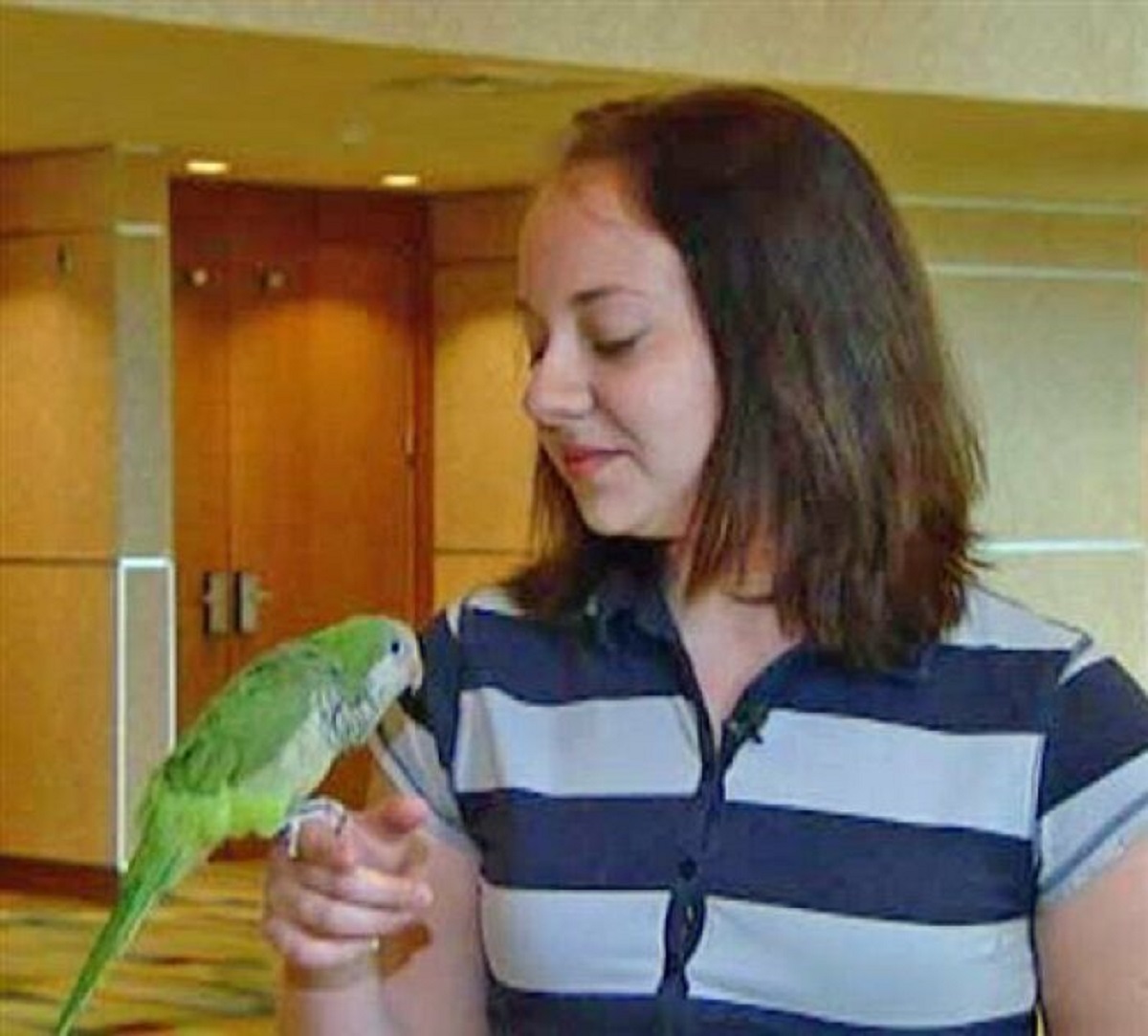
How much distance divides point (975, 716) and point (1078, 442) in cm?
1284

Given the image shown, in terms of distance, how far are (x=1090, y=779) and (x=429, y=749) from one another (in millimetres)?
480

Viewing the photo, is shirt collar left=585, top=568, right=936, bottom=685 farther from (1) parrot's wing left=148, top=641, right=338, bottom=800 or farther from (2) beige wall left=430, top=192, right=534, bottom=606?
(2) beige wall left=430, top=192, right=534, bottom=606

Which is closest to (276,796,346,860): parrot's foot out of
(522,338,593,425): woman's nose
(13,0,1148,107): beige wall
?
(522,338,593,425): woman's nose

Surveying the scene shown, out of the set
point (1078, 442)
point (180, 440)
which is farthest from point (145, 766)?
point (1078, 442)

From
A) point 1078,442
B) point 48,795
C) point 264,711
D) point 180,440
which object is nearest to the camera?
point 264,711

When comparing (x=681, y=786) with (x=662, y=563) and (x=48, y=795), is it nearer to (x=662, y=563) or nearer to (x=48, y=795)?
(x=662, y=563)

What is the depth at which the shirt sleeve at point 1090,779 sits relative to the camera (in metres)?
2.11

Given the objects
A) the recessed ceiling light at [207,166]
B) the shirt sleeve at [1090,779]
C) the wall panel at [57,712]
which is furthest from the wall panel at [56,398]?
the shirt sleeve at [1090,779]

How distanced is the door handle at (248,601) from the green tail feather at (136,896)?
39.5 feet

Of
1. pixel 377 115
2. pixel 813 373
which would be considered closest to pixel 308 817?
pixel 813 373

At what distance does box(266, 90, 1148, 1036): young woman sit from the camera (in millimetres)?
2115

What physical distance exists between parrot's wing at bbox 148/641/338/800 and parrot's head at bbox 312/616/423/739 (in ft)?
0.04

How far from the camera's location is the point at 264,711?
1.95 meters

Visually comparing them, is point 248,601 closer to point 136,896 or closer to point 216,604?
point 216,604
